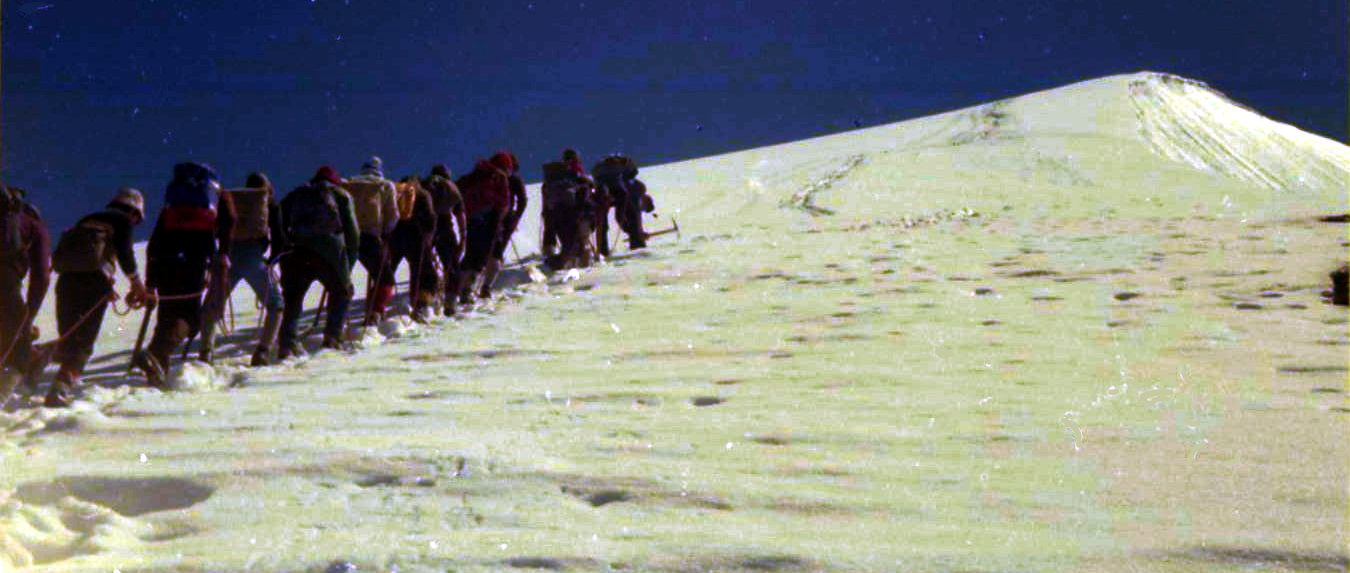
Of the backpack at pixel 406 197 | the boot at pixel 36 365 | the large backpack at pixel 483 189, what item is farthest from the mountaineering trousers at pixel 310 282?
the large backpack at pixel 483 189

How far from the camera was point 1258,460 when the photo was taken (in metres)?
4.00

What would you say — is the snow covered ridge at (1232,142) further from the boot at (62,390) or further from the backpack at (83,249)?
the boot at (62,390)

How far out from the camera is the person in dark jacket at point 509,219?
36.9 feet

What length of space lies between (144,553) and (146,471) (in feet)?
3.15

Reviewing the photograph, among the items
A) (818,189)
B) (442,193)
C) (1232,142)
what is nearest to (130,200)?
(442,193)

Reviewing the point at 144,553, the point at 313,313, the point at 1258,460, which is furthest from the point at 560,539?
the point at 313,313

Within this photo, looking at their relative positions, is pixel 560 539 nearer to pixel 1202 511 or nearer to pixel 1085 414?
pixel 1202 511

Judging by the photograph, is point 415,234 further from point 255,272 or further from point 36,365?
point 36,365

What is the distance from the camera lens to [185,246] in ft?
24.6

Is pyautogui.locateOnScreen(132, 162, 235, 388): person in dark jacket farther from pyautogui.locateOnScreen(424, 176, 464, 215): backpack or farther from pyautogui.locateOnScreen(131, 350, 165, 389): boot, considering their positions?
pyautogui.locateOnScreen(424, 176, 464, 215): backpack

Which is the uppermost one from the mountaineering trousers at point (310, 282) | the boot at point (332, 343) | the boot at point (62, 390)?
the mountaineering trousers at point (310, 282)

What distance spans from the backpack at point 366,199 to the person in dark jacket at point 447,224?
98 cm

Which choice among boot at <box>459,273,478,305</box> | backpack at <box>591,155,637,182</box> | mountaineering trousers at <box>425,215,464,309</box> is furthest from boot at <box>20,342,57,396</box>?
backpack at <box>591,155,637,182</box>

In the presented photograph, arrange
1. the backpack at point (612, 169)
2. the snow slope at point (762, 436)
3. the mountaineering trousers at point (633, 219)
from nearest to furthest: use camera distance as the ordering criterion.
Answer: the snow slope at point (762, 436), the backpack at point (612, 169), the mountaineering trousers at point (633, 219)
